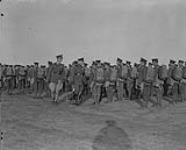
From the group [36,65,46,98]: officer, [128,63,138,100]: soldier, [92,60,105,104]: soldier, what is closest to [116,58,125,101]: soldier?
[128,63,138,100]: soldier

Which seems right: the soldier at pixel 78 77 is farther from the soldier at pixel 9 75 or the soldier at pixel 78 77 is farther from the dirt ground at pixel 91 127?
the soldier at pixel 9 75

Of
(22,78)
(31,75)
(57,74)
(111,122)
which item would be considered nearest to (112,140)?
(111,122)

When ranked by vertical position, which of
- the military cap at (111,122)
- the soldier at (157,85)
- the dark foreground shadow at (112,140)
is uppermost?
the soldier at (157,85)

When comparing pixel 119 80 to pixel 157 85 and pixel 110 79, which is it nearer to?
pixel 110 79

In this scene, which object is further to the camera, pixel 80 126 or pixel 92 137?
pixel 80 126

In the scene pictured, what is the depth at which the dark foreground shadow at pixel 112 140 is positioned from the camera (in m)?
9.34

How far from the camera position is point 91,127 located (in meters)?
11.8

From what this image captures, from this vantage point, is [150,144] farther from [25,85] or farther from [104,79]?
[25,85]

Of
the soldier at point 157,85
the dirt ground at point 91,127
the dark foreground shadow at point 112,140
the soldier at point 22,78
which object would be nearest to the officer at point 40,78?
the soldier at point 22,78

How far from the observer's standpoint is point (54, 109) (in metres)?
15.5

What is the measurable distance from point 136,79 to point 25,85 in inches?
365

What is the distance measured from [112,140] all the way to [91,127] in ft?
6.25

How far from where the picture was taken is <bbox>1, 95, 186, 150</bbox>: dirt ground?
955 cm

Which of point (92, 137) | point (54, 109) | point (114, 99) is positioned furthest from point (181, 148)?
point (114, 99)
